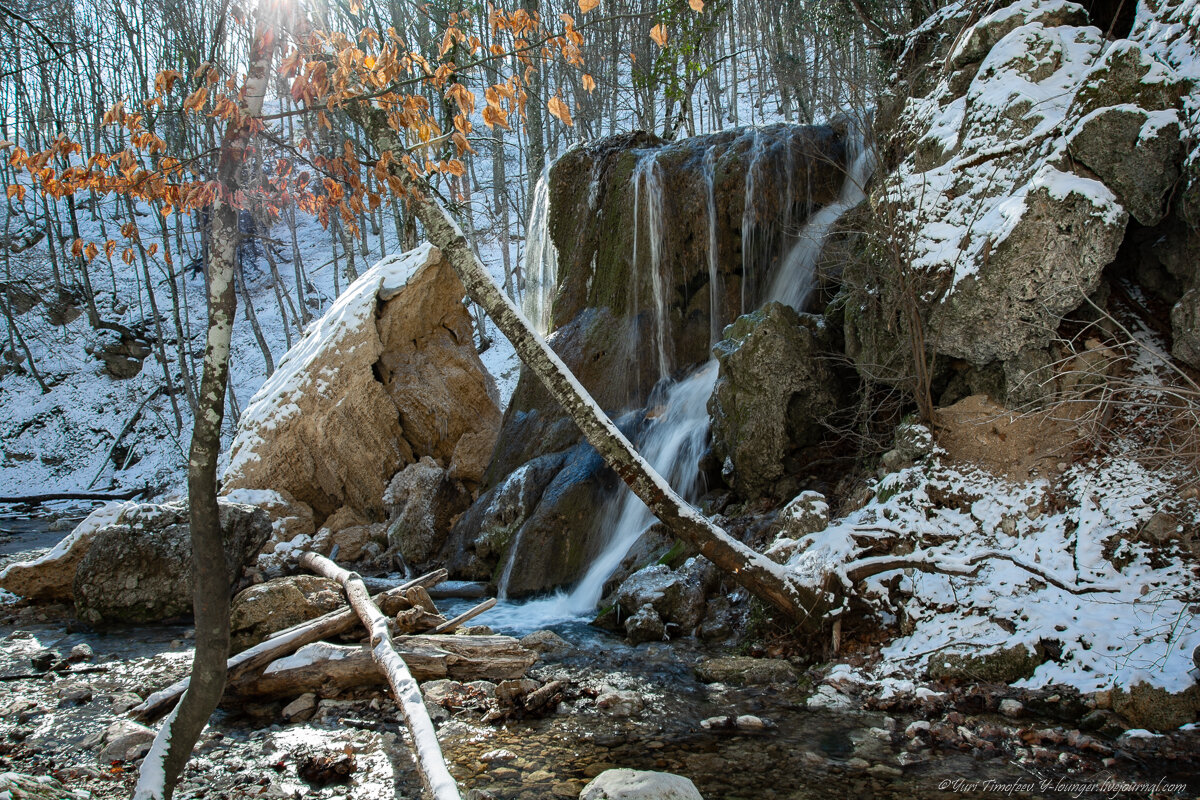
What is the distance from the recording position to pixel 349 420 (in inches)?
515

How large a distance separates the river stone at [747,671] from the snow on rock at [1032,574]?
23.0 inches

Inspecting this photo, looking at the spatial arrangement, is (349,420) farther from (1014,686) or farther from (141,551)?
(1014,686)

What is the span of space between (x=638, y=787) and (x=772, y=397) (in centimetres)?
535

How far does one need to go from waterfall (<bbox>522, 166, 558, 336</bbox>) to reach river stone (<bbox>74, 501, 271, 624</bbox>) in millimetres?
7356

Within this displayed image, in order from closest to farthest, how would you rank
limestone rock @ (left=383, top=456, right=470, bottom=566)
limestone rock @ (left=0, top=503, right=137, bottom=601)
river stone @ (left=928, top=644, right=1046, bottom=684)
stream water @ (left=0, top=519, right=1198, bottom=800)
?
stream water @ (left=0, top=519, right=1198, bottom=800) → river stone @ (left=928, top=644, right=1046, bottom=684) → limestone rock @ (left=0, top=503, right=137, bottom=601) → limestone rock @ (left=383, top=456, right=470, bottom=566)

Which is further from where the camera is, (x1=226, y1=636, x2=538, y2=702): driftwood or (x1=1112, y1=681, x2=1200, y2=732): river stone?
(x1=226, y1=636, x2=538, y2=702): driftwood

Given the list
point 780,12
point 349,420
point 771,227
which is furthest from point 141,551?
point 780,12

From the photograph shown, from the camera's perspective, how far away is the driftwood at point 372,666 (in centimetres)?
531

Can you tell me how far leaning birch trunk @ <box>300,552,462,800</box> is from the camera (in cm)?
279

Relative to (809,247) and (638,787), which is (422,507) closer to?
(809,247)

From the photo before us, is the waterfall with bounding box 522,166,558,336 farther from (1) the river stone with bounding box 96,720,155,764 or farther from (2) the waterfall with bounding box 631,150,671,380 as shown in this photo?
(1) the river stone with bounding box 96,720,155,764

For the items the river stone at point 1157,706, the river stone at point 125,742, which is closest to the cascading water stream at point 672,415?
the river stone at point 125,742

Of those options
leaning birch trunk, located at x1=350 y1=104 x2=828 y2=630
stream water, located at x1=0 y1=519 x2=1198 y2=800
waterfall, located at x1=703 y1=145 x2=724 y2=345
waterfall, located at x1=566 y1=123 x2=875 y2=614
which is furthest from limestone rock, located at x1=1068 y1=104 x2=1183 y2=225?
waterfall, located at x1=703 y1=145 x2=724 y2=345

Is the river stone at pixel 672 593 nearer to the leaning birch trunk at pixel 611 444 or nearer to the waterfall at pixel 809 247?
the leaning birch trunk at pixel 611 444
